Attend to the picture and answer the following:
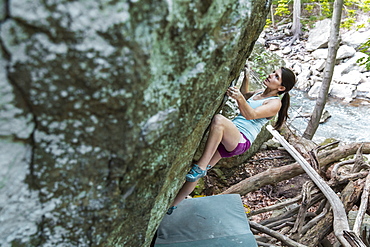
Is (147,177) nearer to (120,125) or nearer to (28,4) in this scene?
(120,125)

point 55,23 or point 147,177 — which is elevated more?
point 55,23

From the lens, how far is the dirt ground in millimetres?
4973

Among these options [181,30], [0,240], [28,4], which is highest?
[28,4]

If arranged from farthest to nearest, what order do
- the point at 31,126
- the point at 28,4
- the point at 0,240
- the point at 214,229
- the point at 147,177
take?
the point at 214,229 < the point at 147,177 < the point at 0,240 < the point at 31,126 < the point at 28,4

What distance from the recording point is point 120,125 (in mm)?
1167

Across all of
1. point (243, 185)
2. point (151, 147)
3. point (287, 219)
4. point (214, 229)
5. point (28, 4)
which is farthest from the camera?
point (243, 185)

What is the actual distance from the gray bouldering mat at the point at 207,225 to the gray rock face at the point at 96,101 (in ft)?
3.91

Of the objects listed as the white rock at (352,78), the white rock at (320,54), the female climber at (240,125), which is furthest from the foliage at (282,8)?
the female climber at (240,125)

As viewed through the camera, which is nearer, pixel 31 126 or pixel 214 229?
pixel 31 126

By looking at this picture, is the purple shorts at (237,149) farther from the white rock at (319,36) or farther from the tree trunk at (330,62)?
the white rock at (319,36)

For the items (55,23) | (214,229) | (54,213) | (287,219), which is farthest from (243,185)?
(55,23)

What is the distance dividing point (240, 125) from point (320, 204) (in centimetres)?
213

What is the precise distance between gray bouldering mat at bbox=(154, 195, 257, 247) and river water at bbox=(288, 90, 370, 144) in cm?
537

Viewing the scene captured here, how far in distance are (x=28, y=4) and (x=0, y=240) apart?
0.91m
